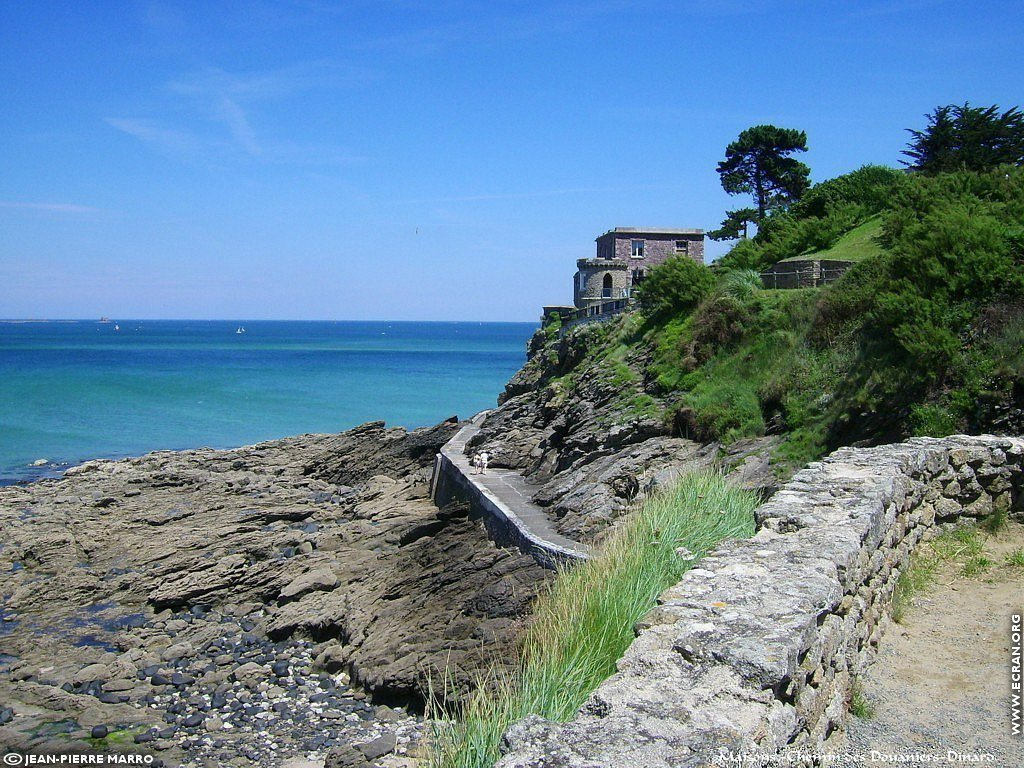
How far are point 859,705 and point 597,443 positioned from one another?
50.0 ft

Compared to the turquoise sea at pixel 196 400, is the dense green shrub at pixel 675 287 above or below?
above

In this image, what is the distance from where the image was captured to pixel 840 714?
494 centimetres

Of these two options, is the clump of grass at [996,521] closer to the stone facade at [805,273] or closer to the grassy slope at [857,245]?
the stone facade at [805,273]

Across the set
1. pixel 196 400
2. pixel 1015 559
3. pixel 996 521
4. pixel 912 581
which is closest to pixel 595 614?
pixel 912 581

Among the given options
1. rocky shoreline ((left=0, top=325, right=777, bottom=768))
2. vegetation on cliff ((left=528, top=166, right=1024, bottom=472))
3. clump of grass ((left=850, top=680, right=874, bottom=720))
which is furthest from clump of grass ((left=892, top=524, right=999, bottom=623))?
vegetation on cliff ((left=528, top=166, right=1024, bottom=472))

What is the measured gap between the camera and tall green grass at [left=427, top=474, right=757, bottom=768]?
4.42 metres

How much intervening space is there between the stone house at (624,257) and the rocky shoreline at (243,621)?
924 inches

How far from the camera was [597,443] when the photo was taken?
20422 millimetres

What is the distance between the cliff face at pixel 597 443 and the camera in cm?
1575

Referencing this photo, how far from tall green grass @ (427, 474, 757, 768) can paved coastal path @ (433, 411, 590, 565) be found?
2.88m

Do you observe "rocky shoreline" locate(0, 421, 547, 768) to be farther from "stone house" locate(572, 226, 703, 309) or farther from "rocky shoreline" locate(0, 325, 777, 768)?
"stone house" locate(572, 226, 703, 309)

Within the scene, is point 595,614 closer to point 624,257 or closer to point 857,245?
point 857,245

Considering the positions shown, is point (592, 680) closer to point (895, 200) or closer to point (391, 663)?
point (391, 663)

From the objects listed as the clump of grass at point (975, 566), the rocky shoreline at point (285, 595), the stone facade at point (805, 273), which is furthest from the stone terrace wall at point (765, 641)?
the stone facade at point (805, 273)
